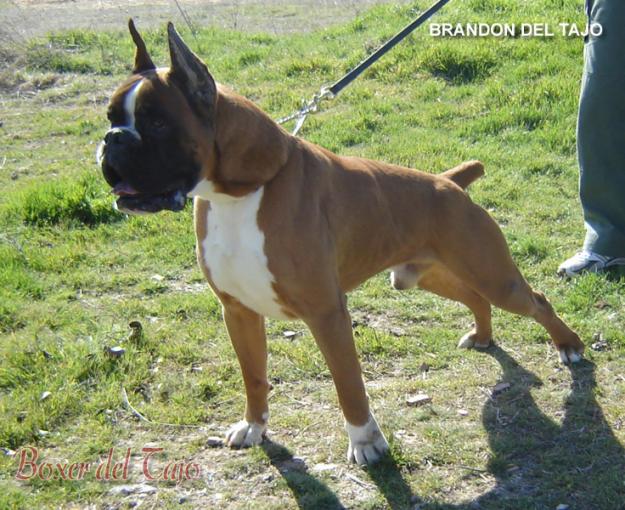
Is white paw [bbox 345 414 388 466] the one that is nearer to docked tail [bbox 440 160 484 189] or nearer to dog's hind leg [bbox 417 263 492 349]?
dog's hind leg [bbox 417 263 492 349]

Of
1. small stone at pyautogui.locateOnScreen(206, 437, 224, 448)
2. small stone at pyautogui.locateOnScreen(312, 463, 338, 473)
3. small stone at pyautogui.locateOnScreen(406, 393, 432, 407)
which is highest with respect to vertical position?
small stone at pyautogui.locateOnScreen(312, 463, 338, 473)

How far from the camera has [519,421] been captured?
4.42 meters

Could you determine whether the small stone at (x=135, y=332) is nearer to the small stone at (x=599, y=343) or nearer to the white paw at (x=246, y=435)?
the white paw at (x=246, y=435)

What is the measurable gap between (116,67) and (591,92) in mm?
6949

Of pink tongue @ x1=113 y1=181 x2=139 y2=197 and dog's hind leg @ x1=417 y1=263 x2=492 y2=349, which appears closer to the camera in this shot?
pink tongue @ x1=113 y1=181 x2=139 y2=197

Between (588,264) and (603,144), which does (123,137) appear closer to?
(588,264)

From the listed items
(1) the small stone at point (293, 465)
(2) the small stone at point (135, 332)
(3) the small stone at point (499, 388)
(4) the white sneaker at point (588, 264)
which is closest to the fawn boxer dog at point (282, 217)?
(1) the small stone at point (293, 465)

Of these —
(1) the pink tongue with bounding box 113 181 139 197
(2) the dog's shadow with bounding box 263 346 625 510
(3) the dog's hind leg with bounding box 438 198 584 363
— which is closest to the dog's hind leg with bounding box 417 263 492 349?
(3) the dog's hind leg with bounding box 438 198 584 363

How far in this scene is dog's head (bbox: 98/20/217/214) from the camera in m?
3.35

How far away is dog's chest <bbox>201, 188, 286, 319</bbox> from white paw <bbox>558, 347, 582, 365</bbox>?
1.76 meters

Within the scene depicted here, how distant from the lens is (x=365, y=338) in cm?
526

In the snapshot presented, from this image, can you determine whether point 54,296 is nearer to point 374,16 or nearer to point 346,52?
point 346,52

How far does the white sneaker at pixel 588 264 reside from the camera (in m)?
5.81

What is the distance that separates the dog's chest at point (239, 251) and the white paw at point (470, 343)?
1.58 meters
